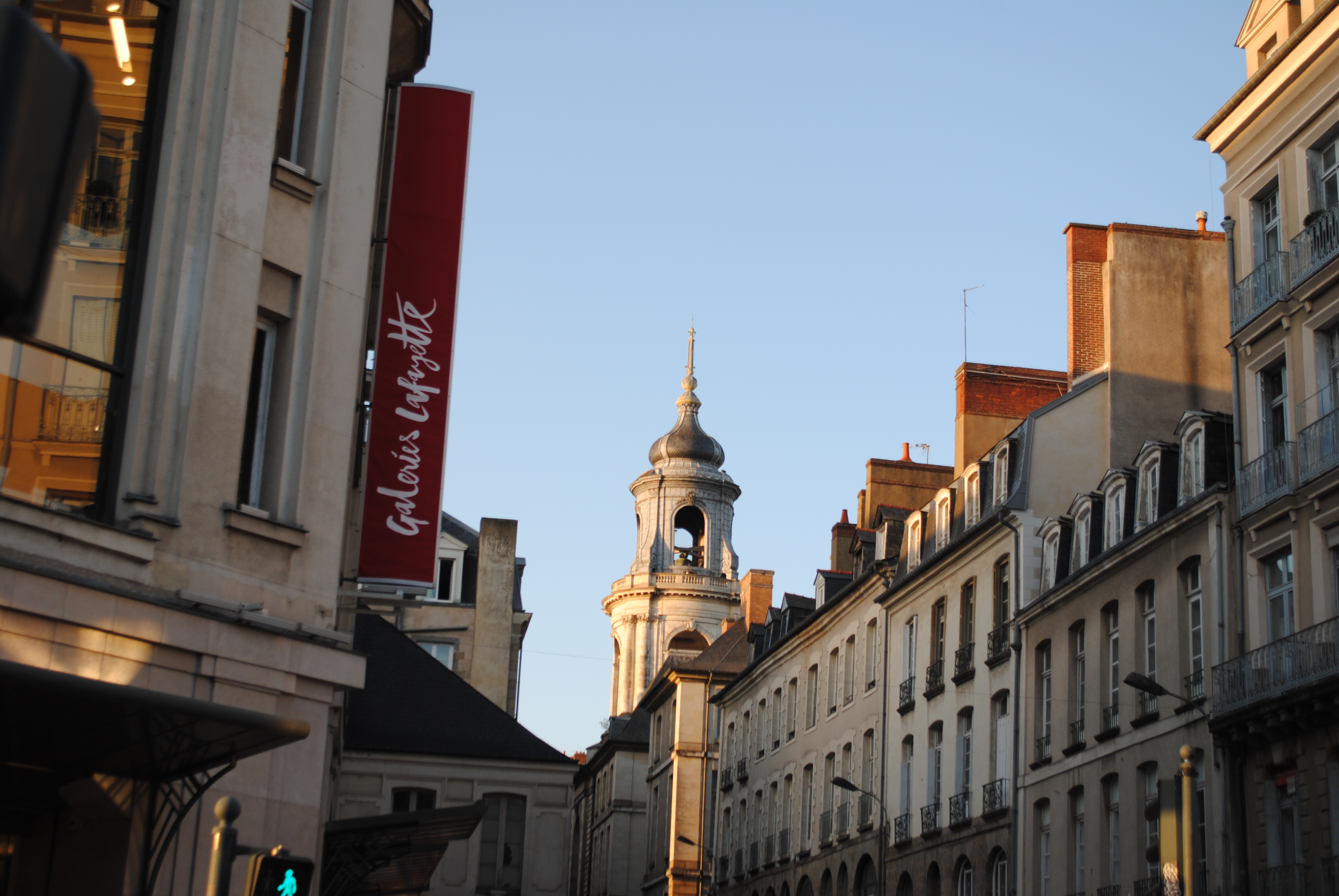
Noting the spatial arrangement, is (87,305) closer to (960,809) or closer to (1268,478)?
(1268,478)

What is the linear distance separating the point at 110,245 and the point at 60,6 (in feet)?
6.19

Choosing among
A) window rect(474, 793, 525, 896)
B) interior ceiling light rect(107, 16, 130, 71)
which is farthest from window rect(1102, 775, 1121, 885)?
interior ceiling light rect(107, 16, 130, 71)

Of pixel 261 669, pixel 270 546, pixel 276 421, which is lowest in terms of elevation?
pixel 261 669

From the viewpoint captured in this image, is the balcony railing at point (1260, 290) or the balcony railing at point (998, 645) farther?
the balcony railing at point (998, 645)

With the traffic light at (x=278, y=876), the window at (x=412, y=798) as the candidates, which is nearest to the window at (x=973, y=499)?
the window at (x=412, y=798)

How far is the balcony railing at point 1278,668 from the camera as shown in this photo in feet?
69.3

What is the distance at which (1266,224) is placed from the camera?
25.3 m

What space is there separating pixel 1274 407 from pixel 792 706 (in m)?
28.5

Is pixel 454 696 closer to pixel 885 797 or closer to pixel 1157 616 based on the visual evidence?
pixel 885 797

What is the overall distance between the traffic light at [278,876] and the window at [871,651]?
116ft

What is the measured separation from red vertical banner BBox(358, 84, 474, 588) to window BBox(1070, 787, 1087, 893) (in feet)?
57.2

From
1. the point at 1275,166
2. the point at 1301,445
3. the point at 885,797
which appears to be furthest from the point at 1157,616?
the point at 885,797

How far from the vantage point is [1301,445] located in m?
22.8

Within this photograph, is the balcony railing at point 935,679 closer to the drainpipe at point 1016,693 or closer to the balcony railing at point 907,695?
the balcony railing at point 907,695
